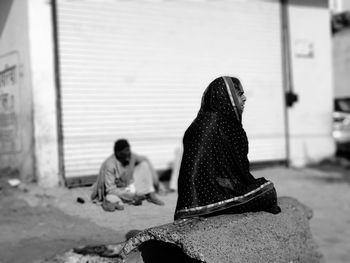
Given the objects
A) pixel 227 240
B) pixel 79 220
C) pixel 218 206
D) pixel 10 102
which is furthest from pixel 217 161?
pixel 10 102

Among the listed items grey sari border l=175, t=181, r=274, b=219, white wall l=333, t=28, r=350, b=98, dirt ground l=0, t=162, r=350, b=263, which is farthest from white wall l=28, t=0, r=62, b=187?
white wall l=333, t=28, r=350, b=98

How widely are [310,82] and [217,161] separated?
24.3 feet

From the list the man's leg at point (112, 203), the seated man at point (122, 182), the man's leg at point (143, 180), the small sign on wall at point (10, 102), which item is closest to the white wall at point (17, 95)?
the small sign on wall at point (10, 102)

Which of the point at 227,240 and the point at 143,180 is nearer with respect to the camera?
the point at 227,240

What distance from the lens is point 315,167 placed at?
1030cm

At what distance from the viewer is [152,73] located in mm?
8562

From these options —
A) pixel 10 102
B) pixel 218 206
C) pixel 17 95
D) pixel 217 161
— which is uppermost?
pixel 17 95

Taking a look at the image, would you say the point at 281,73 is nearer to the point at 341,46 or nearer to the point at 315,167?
the point at 315,167

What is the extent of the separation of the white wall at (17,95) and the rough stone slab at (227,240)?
13.1 ft

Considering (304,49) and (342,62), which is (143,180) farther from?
(342,62)

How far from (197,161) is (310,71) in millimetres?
7517

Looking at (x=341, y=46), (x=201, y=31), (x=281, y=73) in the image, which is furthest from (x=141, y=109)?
(x=341, y=46)

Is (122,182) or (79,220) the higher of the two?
(122,182)

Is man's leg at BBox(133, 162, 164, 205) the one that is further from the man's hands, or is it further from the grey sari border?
the grey sari border
